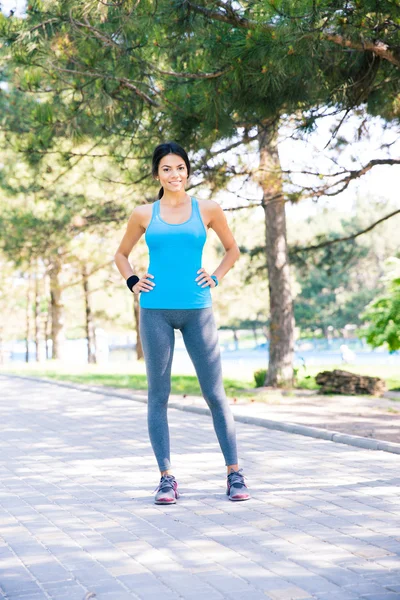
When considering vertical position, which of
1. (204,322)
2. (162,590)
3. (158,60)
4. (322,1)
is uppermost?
(158,60)

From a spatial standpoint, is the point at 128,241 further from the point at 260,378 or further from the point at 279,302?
the point at 260,378

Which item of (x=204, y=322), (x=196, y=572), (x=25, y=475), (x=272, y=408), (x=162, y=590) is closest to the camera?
(x=162, y=590)

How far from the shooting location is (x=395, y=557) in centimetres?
404

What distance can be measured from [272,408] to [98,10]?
554 centimetres

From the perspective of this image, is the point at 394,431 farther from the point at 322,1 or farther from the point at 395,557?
the point at 395,557

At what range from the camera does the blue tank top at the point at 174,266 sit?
5.26 m

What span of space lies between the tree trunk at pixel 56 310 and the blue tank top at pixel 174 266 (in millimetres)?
26484

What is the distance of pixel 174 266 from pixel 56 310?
28.0 m

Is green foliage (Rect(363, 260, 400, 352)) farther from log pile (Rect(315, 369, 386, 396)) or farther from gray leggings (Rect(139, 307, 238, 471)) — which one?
gray leggings (Rect(139, 307, 238, 471))

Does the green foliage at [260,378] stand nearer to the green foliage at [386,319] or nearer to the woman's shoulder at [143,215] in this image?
the green foliage at [386,319]

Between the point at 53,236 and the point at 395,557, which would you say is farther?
the point at 53,236

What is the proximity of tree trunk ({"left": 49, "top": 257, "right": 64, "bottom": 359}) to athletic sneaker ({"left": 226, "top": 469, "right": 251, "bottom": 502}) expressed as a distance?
86.8 feet

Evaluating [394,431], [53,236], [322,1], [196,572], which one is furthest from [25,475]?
[53,236]

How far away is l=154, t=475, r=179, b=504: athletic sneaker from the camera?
5391 millimetres
